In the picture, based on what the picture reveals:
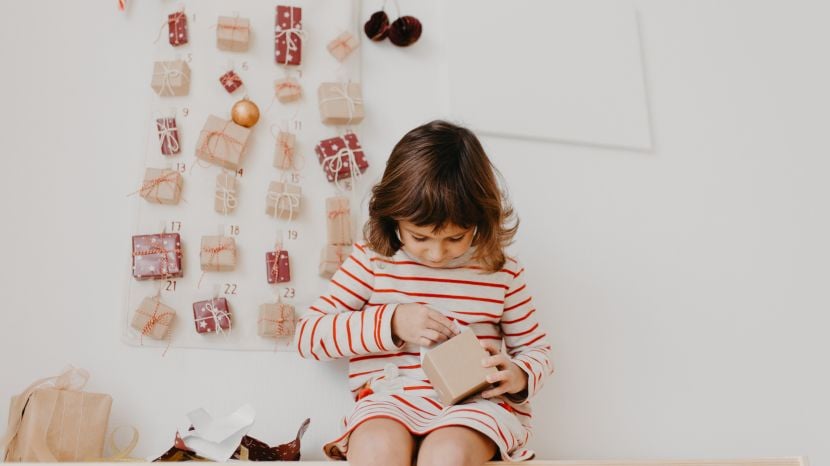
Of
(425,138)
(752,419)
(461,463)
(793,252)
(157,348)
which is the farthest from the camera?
(793,252)

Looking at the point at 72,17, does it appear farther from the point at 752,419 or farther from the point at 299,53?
the point at 752,419

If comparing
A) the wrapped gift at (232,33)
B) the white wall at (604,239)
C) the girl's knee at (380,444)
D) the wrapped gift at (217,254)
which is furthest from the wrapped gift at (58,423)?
the wrapped gift at (232,33)

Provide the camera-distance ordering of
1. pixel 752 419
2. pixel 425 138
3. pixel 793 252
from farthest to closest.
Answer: pixel 793 252 < pixel 752 419 < pixel 425 138

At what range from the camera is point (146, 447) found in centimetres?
100

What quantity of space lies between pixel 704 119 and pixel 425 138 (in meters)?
0.84

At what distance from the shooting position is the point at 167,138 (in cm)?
111

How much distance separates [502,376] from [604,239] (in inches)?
21.4

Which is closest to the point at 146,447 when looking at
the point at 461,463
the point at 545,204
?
the point at 461,463

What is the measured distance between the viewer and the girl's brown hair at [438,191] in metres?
0.88

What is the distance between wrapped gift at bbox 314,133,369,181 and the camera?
1167mm

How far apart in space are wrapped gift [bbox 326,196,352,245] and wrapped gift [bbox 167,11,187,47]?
0.35 meters

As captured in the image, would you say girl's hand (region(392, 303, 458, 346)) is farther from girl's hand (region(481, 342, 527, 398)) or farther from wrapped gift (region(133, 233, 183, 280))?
wrapped gift (region(133, 233, 183, 280))

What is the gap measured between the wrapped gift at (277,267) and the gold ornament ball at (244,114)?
0.21 metres

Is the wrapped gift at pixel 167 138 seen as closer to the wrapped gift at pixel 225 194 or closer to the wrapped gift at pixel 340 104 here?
the wrapped gift at pixel 225 194
